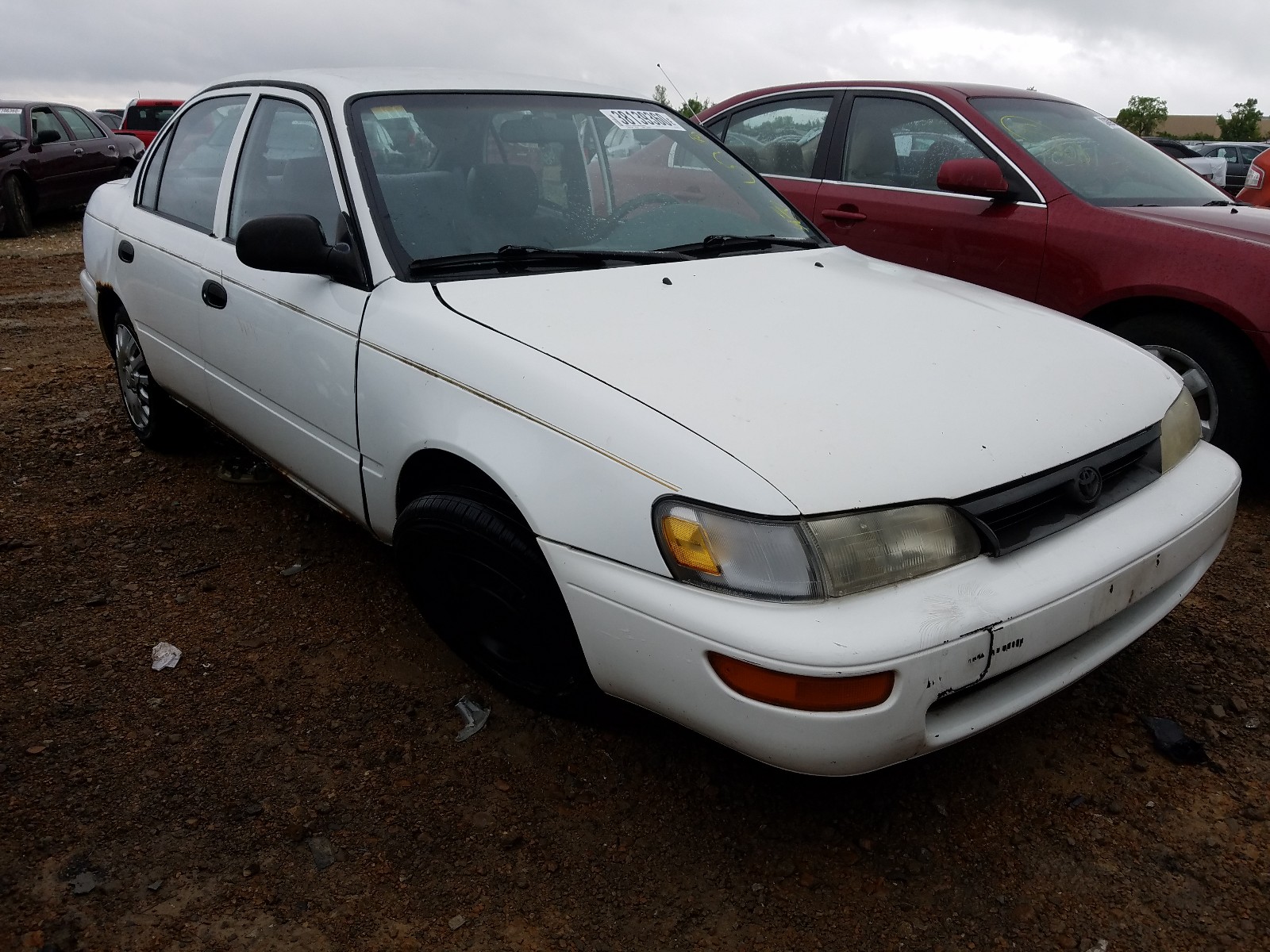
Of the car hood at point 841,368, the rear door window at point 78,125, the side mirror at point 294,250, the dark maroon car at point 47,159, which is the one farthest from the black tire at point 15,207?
the car hood at point 841,368

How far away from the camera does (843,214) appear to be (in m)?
4.64

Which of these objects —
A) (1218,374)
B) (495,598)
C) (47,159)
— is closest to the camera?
(495,598)

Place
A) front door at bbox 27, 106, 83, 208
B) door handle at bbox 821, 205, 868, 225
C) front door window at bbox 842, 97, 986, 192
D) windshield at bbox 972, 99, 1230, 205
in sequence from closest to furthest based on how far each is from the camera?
windshield at bbox 972, 99, 1230, 205 → front door window at bbox 842, 97, 986, 192 → door handle at bbox 821, 205, 868, 225 → front door at bbox 27, 106, 83, 208

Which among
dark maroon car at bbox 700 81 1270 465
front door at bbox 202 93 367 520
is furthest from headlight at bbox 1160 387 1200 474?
front door at bbox 202 93 367 520

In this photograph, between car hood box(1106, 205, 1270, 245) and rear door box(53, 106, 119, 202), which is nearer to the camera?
car hood box(1106, 205, 1270, 245)

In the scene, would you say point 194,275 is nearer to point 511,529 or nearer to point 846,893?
point 511,529

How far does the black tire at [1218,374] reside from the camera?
3629 millimetres

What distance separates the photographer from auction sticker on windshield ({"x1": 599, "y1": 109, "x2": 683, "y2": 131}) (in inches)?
128

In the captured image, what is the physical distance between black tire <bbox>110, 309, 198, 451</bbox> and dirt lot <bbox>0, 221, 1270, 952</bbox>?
1162 millimetres

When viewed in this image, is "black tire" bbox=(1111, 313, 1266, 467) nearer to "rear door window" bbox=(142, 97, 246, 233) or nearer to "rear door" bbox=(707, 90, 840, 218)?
"rear door" bbox=(707, 90, 840, 218)

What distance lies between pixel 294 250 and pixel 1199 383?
326cm

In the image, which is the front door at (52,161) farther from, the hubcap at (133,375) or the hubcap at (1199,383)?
the hubcap at (1199,383)

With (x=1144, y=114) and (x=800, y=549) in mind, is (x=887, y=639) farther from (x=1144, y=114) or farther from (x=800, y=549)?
(x=1144, y=114)

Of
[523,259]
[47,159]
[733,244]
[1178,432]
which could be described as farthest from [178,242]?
[47,159]
